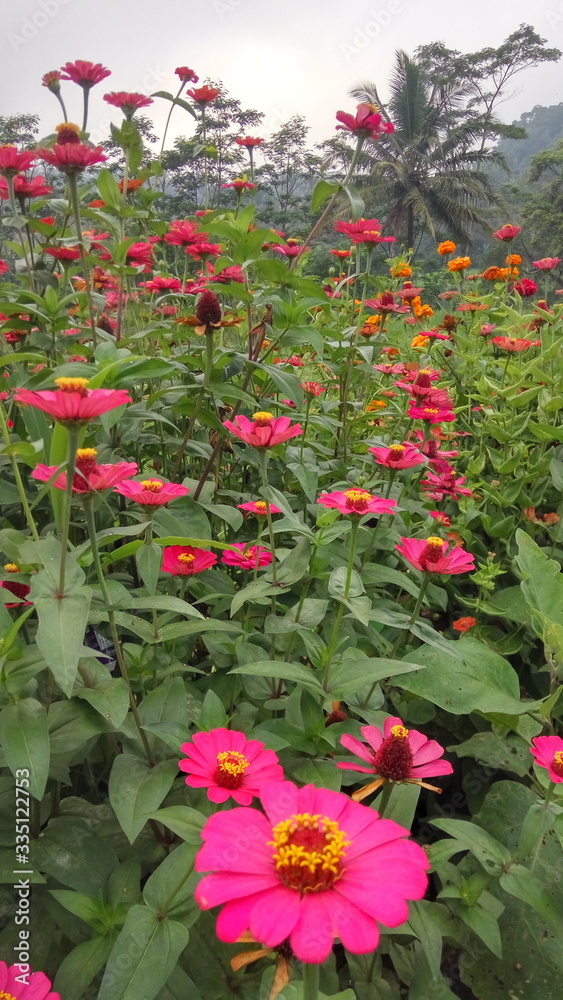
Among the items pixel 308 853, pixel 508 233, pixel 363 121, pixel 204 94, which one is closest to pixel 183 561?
pixel 308 853

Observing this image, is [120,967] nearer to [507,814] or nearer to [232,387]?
[507,814]

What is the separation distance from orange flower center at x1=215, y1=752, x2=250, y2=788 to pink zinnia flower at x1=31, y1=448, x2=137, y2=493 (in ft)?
0.92

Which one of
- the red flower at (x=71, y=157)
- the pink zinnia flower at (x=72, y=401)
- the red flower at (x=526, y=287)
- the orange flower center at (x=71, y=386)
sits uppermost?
the red flower at (x=71, y=157)

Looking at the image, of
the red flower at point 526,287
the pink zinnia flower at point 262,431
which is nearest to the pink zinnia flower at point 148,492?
the pink zinnia flower at point 262,431

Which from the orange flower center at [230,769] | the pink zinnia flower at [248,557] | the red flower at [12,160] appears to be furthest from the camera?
the red flower at [12,160]

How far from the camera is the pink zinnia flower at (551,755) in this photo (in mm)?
638

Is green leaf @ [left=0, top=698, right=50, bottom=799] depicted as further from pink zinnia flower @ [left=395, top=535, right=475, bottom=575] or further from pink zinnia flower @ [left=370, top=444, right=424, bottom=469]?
pink zinnia flower @ [left=370, top=444, right=424, bottom=469]

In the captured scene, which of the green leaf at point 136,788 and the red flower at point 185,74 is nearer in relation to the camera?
the green leaf at point 136,788

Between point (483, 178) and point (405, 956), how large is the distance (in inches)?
784

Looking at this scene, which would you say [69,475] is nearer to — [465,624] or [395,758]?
[395,758]

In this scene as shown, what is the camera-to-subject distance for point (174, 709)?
70 centimetres

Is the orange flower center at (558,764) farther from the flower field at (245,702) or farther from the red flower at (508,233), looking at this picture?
the red flower at (508,233)

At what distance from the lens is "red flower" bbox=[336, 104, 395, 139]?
1168mm

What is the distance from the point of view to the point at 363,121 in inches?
45.9
